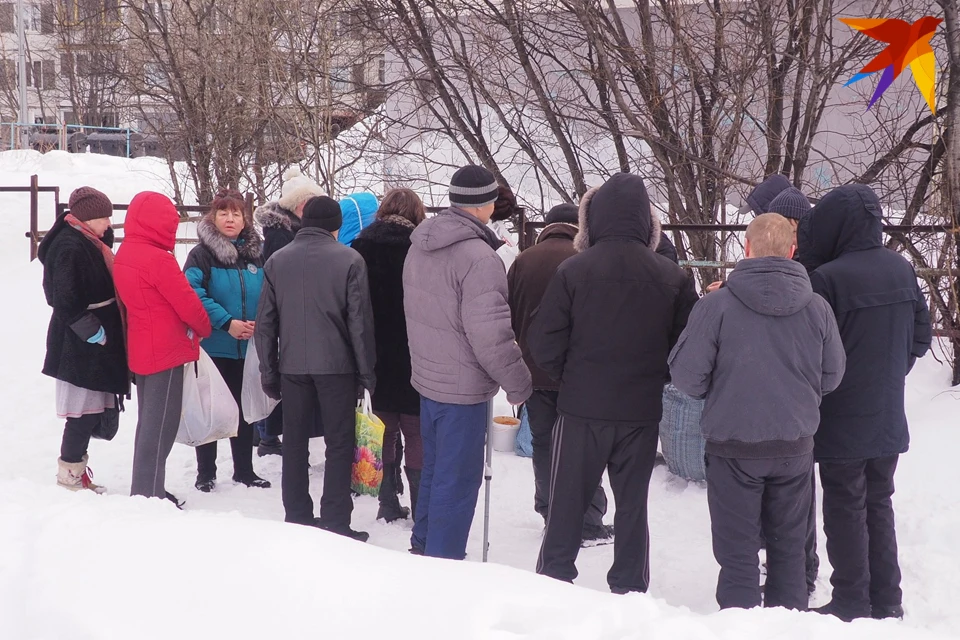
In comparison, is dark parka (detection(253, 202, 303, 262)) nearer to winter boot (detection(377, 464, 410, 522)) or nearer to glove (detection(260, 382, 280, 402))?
glove (detection(260, 382, 280, 402))

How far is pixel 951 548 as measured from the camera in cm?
421

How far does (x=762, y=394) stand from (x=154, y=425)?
3.11 metres

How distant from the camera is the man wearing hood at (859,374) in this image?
11.4 feet

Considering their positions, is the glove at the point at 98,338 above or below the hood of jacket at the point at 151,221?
below

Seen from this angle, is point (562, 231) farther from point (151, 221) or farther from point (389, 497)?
point (151, 221)

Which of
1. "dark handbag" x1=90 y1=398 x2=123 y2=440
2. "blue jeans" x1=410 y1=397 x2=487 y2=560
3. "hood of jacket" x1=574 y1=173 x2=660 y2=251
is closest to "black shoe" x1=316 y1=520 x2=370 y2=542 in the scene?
"blue jeans" x1=410 y1=397 x2=487 y2=560

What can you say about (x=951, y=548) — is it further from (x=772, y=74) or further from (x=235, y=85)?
(x=235, y=85)

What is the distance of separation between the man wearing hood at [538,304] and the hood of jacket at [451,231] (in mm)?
523

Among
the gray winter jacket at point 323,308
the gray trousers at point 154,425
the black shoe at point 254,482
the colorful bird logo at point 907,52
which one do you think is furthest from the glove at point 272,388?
the colorful bird logo at point 907,52

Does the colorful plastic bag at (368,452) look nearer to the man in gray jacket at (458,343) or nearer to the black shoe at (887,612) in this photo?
the man in gray jacket at (458,343)

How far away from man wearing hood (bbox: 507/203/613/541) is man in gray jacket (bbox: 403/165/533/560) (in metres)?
0.51

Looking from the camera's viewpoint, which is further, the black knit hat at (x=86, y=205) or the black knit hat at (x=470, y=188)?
the black knit hat at (x=86, y=205)

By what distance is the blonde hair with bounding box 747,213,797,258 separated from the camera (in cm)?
323

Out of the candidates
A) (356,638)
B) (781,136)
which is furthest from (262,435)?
(781,136)
